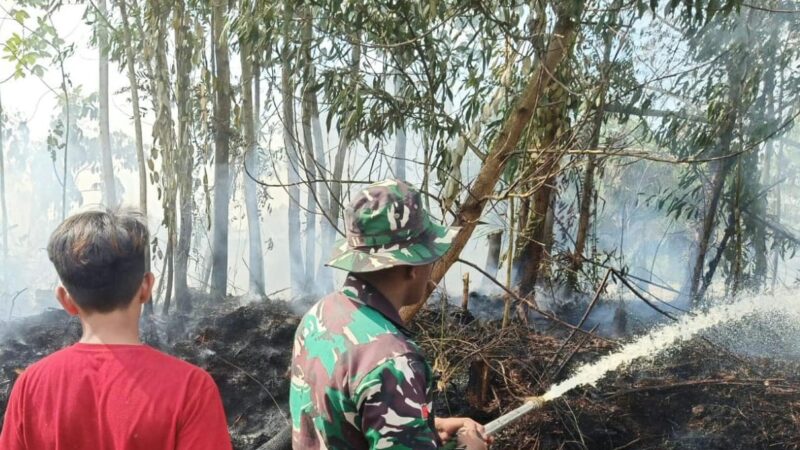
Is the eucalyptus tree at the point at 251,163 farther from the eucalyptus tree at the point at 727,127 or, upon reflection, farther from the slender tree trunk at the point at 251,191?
the eucalyptus tree at the point at 727,127

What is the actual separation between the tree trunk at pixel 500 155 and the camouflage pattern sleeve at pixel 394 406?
2184 millimetres

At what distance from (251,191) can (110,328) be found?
4894 millimetres

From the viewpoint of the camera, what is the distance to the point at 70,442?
160 cm

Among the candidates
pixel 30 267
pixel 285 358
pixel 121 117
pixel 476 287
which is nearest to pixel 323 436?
pixel 285 358

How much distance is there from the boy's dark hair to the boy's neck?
0.02m

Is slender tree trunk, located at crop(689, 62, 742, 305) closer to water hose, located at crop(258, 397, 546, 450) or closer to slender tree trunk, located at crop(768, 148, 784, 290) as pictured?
slender tree trunk, located at crop(768, 148, 784, 290)

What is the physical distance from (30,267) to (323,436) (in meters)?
6.00

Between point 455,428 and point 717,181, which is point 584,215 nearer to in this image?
point 717,181

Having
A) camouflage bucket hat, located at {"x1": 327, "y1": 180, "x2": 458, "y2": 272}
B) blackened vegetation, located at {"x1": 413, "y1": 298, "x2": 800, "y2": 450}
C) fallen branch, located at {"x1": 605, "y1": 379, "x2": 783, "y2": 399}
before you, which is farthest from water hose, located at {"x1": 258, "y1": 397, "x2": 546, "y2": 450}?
fallen branch, located at {"x1": 605, "y1": 379, "x2": 783, "y2": 399}

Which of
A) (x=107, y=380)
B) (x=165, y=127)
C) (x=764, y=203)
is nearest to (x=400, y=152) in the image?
(x=165, y=127)

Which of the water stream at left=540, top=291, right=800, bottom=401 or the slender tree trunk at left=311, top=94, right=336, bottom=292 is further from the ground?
the slender tree trunk at left=311, top=94, right=336, bottom=292

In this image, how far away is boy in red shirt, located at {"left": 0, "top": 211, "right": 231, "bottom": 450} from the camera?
5.22ft

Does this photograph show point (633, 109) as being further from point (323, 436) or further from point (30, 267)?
point (30, 267)

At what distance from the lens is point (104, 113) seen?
252 inches
